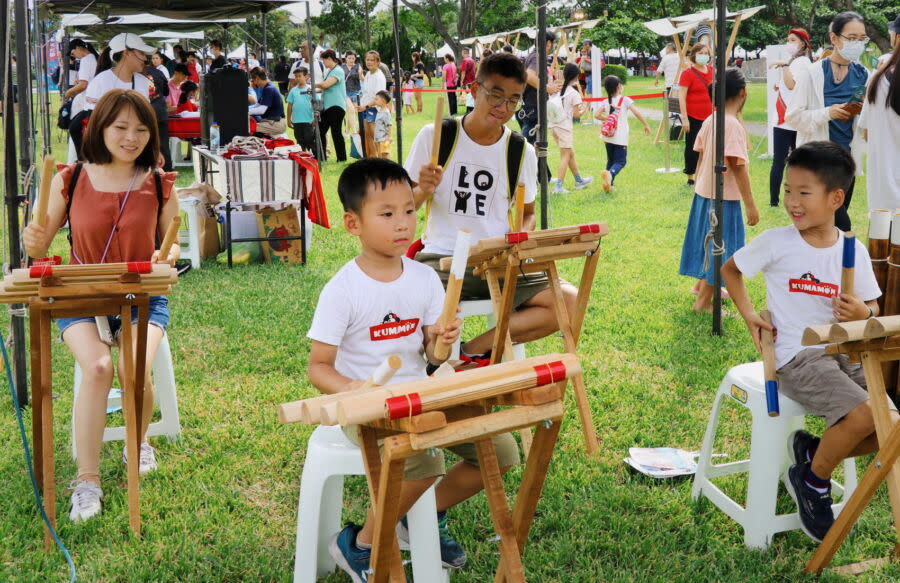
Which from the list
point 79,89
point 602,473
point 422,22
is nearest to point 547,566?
point 602,473

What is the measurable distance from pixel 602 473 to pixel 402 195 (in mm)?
1676

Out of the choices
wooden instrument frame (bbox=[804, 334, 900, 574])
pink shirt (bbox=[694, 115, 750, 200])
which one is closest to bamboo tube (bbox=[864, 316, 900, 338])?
wooden instrument frame (bbox=[804, 334, 900, 574])

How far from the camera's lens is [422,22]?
147 feet

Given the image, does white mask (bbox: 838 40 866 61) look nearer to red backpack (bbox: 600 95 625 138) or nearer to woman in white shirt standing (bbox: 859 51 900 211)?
woman in white shirt standing (bbox: 859 51 900 211)

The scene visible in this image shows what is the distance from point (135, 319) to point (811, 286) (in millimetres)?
2746

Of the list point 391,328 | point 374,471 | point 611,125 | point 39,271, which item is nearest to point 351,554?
point 391,328

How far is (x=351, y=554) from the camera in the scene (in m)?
2.79

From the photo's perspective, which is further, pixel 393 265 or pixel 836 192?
pixel 836 192

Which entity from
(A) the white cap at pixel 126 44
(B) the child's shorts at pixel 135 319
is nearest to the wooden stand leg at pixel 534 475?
(B) the child's shorts at pixel 135 319

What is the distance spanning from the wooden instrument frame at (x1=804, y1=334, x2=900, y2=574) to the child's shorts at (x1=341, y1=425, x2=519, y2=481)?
3.35 ft

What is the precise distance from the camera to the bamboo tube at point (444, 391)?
1.72m

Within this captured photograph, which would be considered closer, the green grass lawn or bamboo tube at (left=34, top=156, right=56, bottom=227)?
bamboo tube at (left=34, top=156, right=56, bottom=227)

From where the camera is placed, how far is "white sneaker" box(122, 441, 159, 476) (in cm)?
373

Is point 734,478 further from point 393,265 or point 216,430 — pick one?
point 216,430
